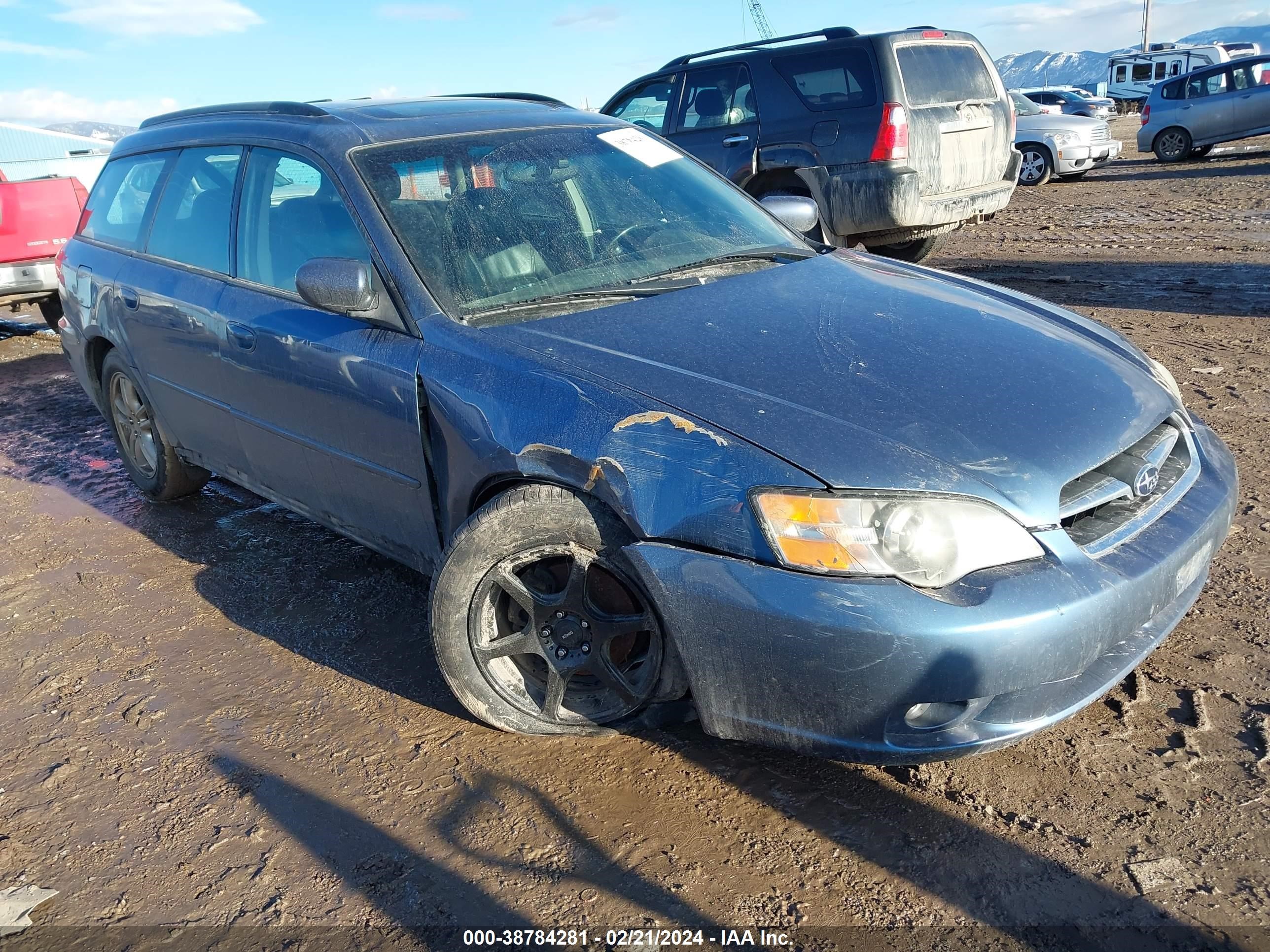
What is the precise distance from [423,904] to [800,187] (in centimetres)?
688

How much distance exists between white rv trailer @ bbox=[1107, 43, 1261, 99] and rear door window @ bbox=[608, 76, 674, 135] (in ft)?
122

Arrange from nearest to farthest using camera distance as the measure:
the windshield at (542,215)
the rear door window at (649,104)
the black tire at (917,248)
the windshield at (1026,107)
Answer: the windshield at (542,215)
the black tire at (917,248)
the rear door window at (649,104)
the windshield at (1026,107)

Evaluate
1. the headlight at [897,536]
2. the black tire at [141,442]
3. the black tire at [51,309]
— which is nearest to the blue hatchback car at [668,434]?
the headlight at [897,536]

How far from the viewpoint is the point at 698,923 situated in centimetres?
215

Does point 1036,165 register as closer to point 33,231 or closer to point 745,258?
point 33,231

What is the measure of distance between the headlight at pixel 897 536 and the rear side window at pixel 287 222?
1649 mm

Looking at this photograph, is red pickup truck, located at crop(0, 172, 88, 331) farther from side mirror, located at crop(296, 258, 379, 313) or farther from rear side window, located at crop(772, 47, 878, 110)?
side mirror, located at crop(296, 258, 379, 313)

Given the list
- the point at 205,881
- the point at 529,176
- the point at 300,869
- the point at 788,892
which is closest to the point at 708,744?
the point at 788,892

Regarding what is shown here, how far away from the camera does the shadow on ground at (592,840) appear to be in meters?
2.08

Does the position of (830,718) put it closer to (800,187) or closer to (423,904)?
(423,904)

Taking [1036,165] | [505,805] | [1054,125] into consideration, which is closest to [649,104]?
[505,805]

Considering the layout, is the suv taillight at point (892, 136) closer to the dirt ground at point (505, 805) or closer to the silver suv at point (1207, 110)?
the dirt ground at point (505, 805)

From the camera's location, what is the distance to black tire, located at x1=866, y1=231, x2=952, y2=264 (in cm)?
864

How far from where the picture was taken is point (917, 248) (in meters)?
8.82
